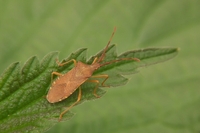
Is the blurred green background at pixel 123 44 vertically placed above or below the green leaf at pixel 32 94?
above

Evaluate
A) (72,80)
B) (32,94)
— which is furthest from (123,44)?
(32,94)

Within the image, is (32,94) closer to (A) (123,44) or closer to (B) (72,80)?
(B) (72,80)

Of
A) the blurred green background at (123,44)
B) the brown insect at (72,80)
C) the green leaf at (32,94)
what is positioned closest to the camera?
the green leaf at (32,94)

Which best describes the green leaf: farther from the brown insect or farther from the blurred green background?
the blurred green background

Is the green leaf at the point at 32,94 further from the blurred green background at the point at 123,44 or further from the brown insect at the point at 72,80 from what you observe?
the blurred green background at the point at 123,44

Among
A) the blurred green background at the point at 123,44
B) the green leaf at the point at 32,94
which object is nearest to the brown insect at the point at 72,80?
the green leaf at the point at 32,94

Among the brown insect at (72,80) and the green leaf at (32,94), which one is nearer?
the green leaf at (32,94)

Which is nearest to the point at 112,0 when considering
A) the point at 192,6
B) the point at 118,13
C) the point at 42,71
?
the point at 118,13
